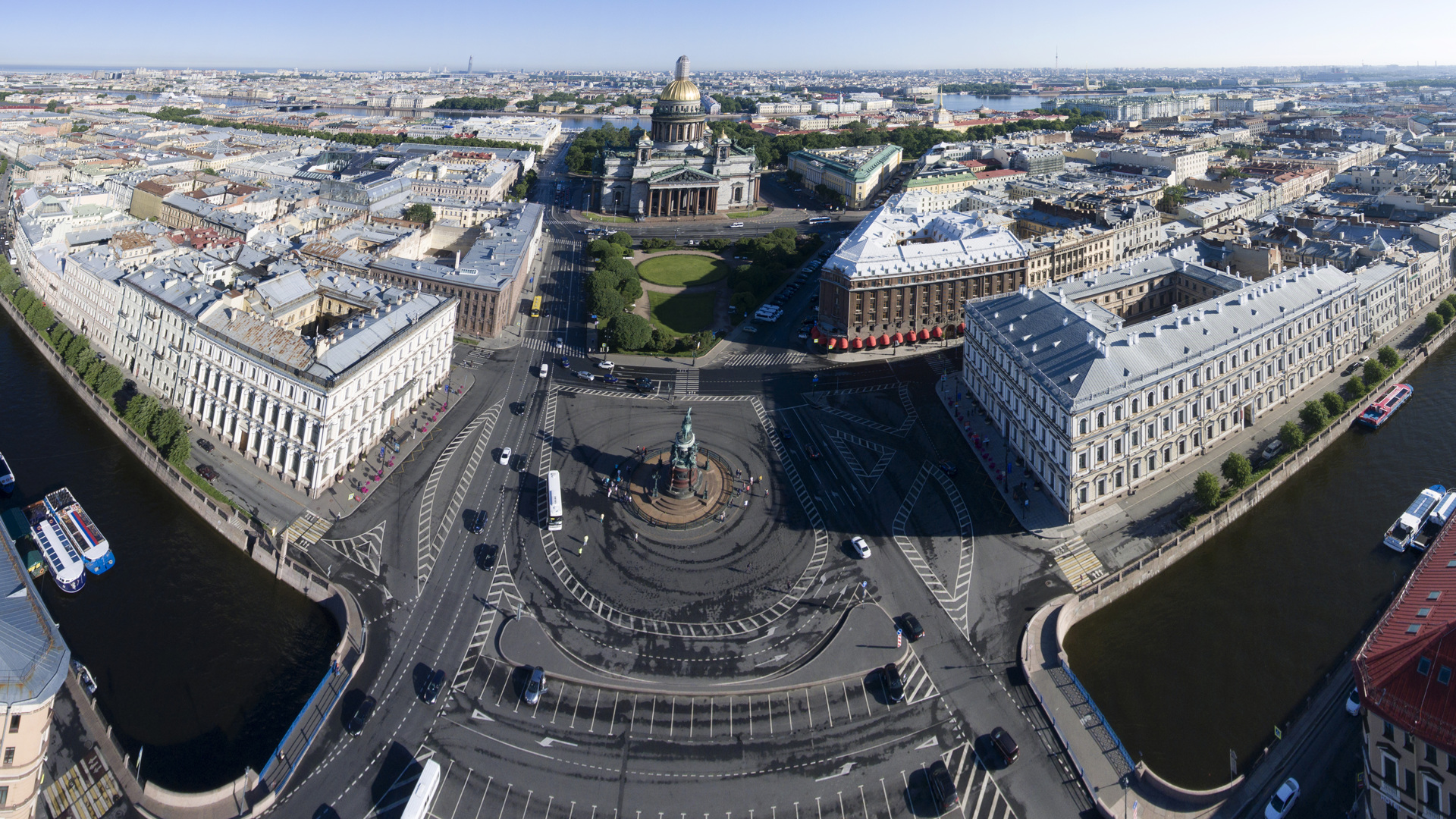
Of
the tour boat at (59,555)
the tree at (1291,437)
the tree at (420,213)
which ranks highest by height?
the tree at (420,213)

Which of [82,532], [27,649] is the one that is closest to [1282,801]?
[27,649]

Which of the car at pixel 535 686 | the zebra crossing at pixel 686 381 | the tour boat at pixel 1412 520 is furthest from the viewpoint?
the zebra crossing at pixel 686 381

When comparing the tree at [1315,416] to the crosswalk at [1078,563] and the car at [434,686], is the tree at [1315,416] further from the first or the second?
the car at [434,686]

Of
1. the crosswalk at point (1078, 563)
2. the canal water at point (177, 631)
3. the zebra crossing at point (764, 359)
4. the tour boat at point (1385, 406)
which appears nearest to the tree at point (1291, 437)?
the tour boat at point (1385, 406)

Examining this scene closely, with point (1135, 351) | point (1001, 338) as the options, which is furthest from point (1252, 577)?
point (1001, 338)

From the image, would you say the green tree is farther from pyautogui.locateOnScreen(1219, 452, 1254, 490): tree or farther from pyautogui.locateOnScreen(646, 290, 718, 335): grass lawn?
pyautogui.locateOnScreen(1219, 452, 1254, 490): tree

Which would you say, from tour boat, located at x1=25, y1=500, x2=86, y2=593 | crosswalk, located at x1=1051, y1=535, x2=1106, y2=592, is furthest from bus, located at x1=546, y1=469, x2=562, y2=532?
crosswalk, located at x1=1051, y1=535, x2=1106, y2=592
